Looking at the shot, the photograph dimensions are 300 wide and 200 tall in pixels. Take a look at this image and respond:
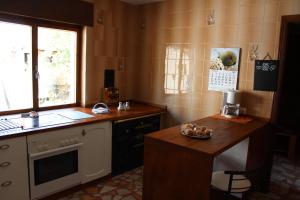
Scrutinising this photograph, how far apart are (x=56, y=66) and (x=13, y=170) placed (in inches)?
55.7

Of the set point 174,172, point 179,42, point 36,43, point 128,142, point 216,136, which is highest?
point 179,42

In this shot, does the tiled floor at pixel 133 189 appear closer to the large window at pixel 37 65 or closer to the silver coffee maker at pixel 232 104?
the silver coffee maker at pixel 232 104

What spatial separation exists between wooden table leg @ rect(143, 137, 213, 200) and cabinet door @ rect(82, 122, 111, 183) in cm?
87

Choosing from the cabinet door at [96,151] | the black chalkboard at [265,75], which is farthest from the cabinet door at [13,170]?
the black chalkboard at [265,75]

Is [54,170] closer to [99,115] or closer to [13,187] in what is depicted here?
[13,187]

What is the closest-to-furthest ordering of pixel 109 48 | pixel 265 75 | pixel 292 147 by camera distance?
1. pixel 265 75
2. pixel 109 48
3. pixel 292 147

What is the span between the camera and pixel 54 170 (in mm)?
2381

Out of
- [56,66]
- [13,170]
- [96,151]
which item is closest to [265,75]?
[96,151]

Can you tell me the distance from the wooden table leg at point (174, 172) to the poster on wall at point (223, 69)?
1.39 metres

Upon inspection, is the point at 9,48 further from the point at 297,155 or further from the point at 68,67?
the point at 297,155

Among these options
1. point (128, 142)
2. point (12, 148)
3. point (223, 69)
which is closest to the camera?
point (12, 148)

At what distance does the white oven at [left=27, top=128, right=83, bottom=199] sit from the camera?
2.21 meters

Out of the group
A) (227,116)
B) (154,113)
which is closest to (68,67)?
(154,113)

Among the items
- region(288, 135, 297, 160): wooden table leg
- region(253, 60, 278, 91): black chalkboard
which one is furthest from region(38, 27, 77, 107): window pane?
region(288, 135, 297, 160): wooden table leg
